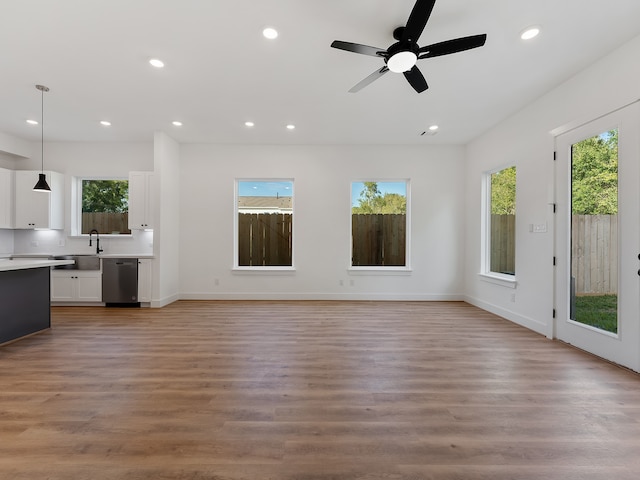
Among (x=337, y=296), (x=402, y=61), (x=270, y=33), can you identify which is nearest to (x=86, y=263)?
(x=337, y=296)

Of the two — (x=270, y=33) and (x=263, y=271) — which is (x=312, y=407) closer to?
(x=270, y=33)

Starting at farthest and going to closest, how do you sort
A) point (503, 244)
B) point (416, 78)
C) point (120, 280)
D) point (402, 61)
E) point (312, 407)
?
point (120, 280) < point (503, 244) < point (416, 78) < point (402, 61) < point (312, 407)

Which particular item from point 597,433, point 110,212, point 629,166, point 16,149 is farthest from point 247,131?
point 597,433

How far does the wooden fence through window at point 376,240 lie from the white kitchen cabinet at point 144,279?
3.72 metres

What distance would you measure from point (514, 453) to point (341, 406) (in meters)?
1.02

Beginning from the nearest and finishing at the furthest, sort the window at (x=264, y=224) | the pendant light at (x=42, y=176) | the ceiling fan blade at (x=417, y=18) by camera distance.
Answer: the ceiling fan blade at (x=417, y=18) < the pendant light at (x=42, y=176) < the window at (x=264, y=224)

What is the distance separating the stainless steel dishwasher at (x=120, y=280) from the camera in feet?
16.7

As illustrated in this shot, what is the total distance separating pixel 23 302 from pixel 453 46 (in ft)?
17.0

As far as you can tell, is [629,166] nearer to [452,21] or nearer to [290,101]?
[452,21]

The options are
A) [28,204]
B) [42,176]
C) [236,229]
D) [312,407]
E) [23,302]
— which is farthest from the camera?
[236,229]

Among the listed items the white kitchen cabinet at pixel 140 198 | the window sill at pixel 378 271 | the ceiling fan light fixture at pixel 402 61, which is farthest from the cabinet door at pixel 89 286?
the ceiling fan light fixture at pixel 402 61

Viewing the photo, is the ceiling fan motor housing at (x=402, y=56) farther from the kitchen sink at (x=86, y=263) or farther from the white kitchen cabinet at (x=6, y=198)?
the white kitchen cabinet at (x=6, y=198)

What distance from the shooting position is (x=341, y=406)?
6.84 feet

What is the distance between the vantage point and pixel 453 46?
2.36 m
